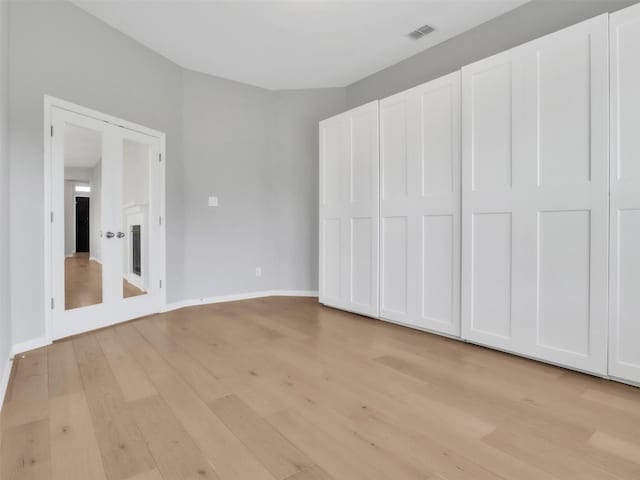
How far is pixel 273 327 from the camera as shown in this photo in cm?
324

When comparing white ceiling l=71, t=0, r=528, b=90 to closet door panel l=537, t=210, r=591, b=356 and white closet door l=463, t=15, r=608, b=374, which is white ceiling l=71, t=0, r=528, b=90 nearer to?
white closet door l=463, t=15, r=608, b=374

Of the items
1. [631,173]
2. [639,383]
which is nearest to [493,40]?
[631,173]

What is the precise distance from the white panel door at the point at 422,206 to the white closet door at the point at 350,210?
14 centimetres

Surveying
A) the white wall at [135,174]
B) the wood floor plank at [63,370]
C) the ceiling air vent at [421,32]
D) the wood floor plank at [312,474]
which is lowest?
the wood floor plank at [312,474]

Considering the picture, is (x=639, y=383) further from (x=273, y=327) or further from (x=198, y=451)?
(x=273, y=327)

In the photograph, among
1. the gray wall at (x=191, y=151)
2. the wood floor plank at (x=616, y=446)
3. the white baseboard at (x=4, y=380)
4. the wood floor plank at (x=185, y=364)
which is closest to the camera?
the wood floor plank at (x=616, y=446)

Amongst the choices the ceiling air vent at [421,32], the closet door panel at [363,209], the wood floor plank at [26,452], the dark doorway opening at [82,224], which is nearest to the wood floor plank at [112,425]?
the wood floor plank at [26,452]

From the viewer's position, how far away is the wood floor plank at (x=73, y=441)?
127 cm

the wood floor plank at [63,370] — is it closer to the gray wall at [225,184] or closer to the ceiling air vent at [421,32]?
the gray wall at [225,184]

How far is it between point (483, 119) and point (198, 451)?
2.72 m

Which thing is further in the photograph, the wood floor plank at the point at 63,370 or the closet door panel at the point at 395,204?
the closet door panel at the point at 395,204

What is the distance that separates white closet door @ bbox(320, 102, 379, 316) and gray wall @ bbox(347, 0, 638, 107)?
738mm

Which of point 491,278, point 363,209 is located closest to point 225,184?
point 363,209

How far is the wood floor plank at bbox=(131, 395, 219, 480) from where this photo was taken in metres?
1.27
